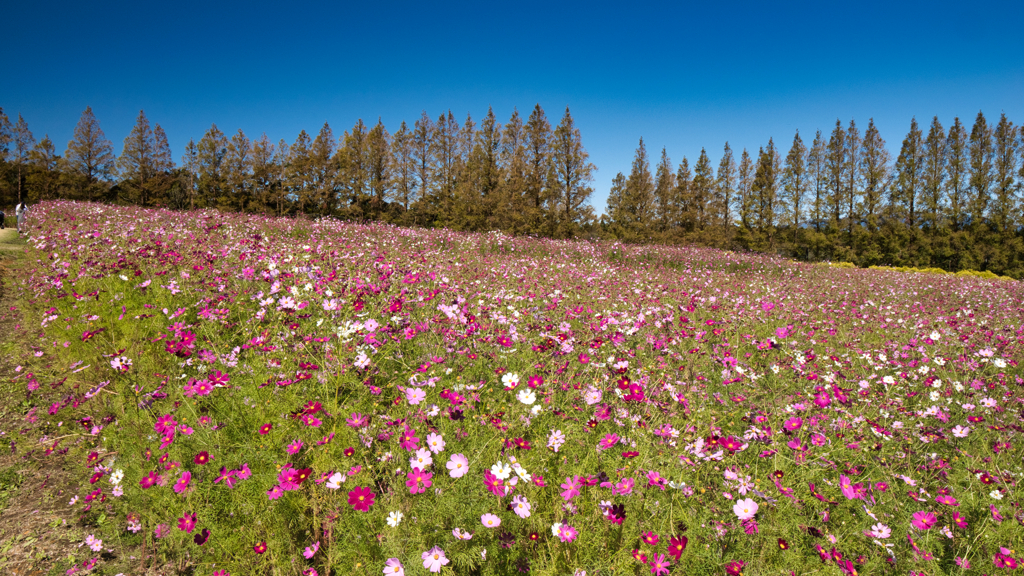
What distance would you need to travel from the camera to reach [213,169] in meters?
34.1

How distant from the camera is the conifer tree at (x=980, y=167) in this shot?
86.5 feet

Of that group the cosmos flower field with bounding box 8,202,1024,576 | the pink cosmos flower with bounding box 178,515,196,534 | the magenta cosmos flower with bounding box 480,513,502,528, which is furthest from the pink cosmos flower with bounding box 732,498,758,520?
the pink cosmos flower with bounding box 178,515,196,534

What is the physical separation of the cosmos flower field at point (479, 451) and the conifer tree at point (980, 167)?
3461cm

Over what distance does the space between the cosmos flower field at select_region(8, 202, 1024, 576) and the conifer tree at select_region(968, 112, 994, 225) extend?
34.6m

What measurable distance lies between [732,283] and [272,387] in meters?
8.86

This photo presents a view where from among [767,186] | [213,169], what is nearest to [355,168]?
[213,169]

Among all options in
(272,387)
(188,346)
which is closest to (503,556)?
(272,387)

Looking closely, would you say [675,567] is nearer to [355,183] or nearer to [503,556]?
[503,556]

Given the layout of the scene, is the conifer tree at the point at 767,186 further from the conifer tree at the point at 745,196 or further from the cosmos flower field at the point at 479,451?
the cosmos flower field at the point at 479,451

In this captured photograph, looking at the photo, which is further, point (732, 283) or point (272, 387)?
point (732, 283)

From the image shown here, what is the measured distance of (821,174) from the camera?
2998cm

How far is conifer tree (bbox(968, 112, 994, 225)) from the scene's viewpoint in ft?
86.5

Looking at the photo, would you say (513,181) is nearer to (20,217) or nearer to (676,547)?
(20,217)

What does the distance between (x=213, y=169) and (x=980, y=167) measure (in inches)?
2210
